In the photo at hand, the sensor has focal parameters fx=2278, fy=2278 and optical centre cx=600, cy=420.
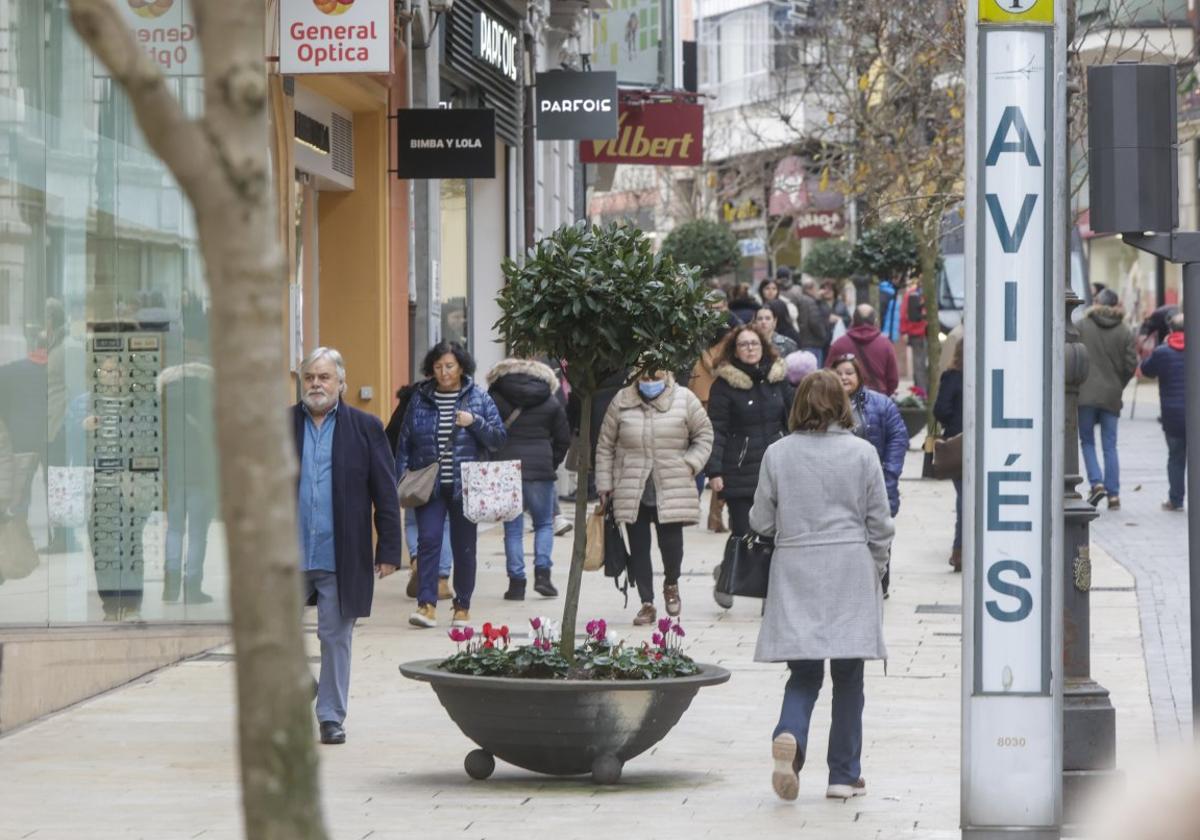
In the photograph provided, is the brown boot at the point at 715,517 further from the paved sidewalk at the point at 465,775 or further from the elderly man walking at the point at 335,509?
the elderly man walking at the point at 335,509

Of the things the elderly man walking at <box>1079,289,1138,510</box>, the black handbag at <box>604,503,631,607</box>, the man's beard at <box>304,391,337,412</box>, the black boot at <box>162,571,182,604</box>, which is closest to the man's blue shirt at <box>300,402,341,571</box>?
the man's beard at <box>304,391,337,412</box>

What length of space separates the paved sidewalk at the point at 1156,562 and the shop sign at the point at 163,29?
596 centimetres

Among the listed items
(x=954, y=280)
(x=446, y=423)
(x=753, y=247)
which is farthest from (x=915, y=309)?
(x=753, y=247)

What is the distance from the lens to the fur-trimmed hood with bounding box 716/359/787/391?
14.9 meters

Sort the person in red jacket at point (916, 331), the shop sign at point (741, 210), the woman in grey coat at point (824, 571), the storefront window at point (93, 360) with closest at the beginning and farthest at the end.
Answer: the woman in grey coat at point (824, 571) < the storefront window at point (93, 360) < the person in red jacket at point (916, 331) < the shop sign at point (741, 210)

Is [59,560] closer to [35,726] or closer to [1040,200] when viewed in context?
[35,726]

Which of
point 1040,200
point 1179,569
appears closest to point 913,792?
point 1040,200

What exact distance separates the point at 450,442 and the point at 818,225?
43904mm

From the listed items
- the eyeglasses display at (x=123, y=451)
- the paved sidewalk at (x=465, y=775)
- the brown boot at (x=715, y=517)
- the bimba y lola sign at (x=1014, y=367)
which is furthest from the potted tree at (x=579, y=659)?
the brown boot at (x=715, y=517)

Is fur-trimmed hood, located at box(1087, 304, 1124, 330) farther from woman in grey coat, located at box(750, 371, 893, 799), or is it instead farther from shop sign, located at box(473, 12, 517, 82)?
woman in grey coat, located at box(750, 371, 893, 799)

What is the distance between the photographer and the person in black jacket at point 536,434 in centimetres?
1552

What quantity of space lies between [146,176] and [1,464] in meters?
2.30

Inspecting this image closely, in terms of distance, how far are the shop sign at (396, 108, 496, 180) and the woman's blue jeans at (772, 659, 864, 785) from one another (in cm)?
907

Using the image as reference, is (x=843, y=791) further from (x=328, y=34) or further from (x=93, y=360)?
(x=328, y=34)
